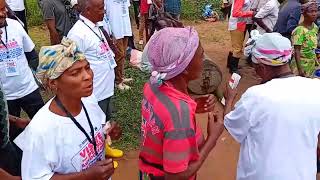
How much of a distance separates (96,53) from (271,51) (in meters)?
1.62

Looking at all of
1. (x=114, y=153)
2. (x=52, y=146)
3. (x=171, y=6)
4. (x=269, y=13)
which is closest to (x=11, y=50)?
(x=114, y=153)

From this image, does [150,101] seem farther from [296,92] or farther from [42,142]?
[296,92]

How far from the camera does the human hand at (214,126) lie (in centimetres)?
253

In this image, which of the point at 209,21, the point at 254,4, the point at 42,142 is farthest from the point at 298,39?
the point at 209,21

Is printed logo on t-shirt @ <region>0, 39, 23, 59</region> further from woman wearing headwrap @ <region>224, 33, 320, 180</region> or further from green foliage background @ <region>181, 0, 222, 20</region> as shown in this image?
green foliage background @ <region>181, 0, 222, 20</region>

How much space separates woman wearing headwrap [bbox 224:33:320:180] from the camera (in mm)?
2365

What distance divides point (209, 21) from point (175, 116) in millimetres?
7390

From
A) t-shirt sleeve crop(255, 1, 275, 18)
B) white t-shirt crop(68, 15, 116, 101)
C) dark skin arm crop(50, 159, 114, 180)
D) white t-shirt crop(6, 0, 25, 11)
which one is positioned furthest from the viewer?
white t-shirt crop(6, 0, 25, 11)

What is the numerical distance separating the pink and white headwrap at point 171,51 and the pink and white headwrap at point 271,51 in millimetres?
609

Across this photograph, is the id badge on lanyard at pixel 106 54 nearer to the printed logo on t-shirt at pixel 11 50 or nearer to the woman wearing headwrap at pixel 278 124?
the printed logo on t-shirt at pixel 11 50

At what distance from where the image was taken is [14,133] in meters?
3.30

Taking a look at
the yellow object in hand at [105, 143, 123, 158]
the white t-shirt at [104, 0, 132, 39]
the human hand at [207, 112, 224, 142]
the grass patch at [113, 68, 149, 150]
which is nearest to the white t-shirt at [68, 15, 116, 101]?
the yellow object in hand at [105, 143, 123, 158]

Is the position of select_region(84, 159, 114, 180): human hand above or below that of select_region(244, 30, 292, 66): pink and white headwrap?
below

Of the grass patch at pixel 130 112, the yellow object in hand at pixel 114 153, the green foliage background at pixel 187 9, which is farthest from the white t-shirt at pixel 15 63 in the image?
the green foliage background at pixel 187 9
